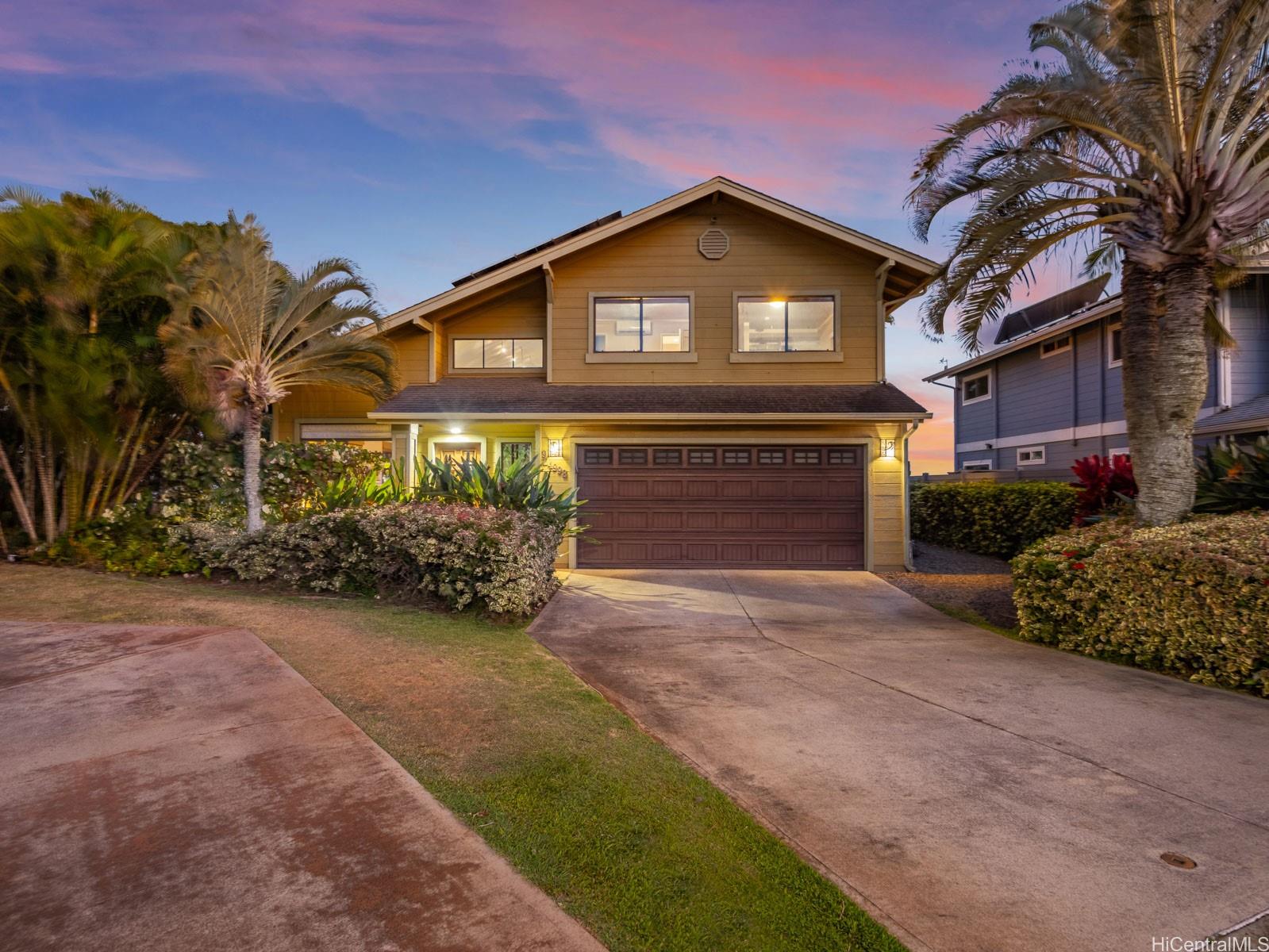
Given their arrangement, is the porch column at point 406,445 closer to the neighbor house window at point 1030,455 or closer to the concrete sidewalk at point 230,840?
the concrete sidewalk at point 230,840

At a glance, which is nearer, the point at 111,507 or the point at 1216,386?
the point at 111,507

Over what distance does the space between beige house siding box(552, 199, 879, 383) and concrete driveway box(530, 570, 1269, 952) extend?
6.58 metres

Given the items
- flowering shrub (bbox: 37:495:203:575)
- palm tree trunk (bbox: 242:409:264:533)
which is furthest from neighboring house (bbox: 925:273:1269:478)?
flowering shrub (bbox: 37:495:203:575)

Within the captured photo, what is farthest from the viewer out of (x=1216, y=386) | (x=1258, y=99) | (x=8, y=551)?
(x=1216, y=386)

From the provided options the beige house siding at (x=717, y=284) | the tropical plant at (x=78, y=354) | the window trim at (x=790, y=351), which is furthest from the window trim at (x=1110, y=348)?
the tropical plant at (x=78, y=354)

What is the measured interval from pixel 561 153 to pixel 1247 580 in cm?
1500

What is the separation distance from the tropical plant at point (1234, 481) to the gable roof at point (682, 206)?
573cm

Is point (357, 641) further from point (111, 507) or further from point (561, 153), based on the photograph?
point (561, 153)

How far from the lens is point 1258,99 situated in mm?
6258

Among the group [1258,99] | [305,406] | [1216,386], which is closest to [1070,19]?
[1258,99]

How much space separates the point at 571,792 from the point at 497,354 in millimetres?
11057

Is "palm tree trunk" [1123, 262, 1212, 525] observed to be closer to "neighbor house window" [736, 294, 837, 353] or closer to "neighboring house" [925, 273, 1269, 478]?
"neighboring house" [925, 273, 1269, 478]

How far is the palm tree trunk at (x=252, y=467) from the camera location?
905cm

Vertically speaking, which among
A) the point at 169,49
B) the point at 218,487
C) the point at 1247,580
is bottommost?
the point at 1247,580
